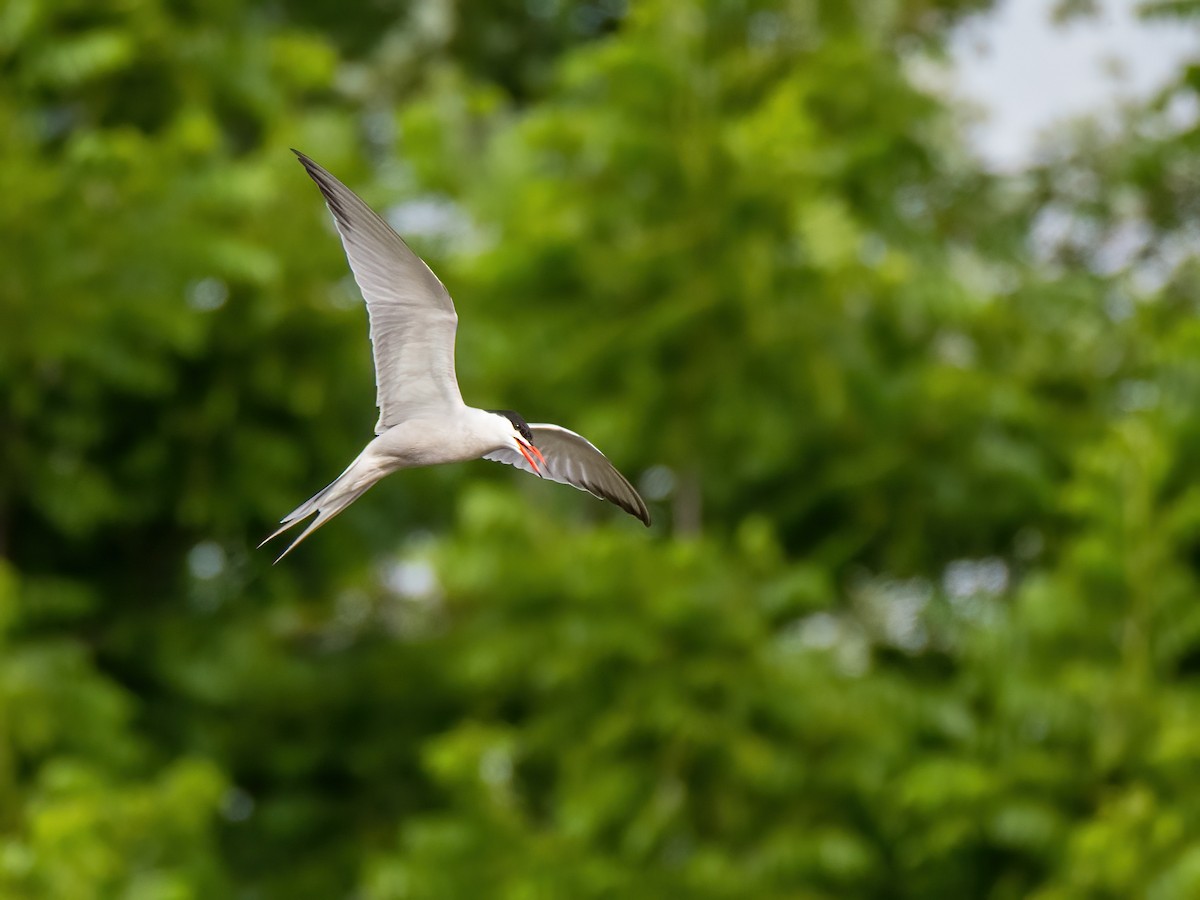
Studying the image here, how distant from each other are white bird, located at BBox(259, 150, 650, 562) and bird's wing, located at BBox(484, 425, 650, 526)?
0.50m

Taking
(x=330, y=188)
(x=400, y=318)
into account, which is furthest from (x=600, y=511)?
(x=330, y=188)

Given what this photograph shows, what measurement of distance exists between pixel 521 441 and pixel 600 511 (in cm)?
809

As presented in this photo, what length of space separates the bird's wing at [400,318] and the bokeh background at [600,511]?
5314 millimetres

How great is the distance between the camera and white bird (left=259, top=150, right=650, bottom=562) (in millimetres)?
4938

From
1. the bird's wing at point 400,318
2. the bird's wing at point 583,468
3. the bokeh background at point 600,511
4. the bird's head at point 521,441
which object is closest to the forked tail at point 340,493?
the bird's wing at point 400,318

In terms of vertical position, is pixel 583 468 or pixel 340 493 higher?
pixel 583 468

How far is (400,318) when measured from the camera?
17.1 feet

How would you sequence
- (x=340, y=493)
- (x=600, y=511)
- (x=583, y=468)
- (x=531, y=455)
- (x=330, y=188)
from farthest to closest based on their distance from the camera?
(x=600, y=511) < (x=583, y=468) < (x=531, y=455) < (x=330, y=188) < (x=340, y=493)

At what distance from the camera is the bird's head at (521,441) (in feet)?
16.5

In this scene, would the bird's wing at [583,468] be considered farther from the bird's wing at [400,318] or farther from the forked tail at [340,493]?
the forked tail at [340,493]

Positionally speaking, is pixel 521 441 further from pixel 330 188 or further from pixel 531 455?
pixel 330 188

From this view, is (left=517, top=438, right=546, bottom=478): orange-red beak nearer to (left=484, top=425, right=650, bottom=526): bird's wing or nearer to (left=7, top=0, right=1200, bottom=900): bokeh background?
(left=484, top=425, right=650, bottom=526): bird's wing

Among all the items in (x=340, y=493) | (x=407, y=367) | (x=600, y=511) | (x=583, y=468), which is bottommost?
(x=340, y=493)

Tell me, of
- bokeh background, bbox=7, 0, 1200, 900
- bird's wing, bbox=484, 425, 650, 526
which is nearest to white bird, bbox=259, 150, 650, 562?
bird's wing, bbox=484, 425, 650, 526
